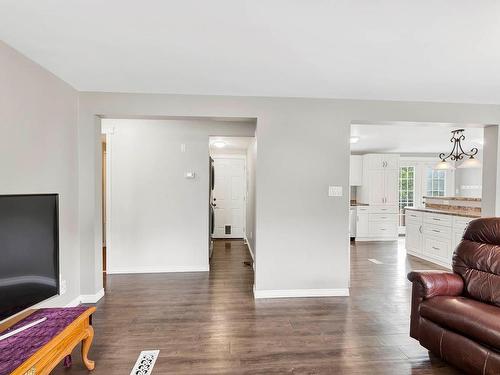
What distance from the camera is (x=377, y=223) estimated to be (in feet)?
21.3

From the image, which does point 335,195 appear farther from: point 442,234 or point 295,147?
point 442,234

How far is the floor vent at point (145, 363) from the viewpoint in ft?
5.97

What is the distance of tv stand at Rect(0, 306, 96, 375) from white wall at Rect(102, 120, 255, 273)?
81.9 inches

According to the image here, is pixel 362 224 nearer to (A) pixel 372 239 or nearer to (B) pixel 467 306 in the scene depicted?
(A) pixel 372 239

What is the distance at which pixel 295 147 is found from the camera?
310 centimetres

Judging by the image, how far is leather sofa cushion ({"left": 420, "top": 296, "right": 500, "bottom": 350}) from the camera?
1.61m

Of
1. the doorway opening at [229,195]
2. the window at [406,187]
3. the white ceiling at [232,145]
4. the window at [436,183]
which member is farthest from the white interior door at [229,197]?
the window at [436,183]

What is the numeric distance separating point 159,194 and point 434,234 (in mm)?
4726

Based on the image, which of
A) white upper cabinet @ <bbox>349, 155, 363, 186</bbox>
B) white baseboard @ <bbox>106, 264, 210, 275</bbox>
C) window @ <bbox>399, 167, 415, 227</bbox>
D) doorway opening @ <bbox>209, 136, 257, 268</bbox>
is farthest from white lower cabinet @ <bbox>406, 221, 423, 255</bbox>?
white baseboard @ <bbox>106, 264, 210, 275</bbox>

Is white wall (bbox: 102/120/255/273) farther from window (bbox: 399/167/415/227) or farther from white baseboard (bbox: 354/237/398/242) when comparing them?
window (bbox: 399/167/415/227)

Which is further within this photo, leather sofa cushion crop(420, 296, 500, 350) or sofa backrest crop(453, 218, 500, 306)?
sofa backrest crop(453, 218, 500, 306)

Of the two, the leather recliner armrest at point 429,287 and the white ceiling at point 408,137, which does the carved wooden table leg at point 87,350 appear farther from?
the white ceiling at point 408,137

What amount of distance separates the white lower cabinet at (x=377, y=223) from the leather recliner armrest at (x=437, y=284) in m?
4.46

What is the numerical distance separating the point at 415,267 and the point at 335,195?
93.0 inches
